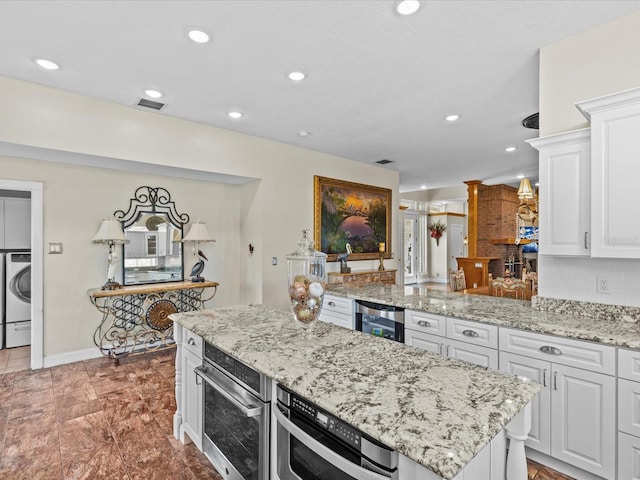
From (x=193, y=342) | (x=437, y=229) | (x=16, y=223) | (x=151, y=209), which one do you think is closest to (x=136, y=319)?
(x=151, y=209)

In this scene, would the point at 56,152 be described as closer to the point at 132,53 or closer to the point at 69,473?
the point at 132,53

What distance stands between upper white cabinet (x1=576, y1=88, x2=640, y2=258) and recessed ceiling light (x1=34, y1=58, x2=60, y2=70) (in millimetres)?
3758

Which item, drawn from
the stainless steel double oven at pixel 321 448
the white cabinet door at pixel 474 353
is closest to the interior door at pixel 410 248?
the white cabinet door at pixel 474 353

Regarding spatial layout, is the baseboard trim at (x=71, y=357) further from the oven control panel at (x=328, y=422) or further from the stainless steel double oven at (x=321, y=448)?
the oven control panel at (x=328, y=422)

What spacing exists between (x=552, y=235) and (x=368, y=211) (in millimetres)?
3683

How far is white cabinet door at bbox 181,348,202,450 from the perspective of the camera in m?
2.03

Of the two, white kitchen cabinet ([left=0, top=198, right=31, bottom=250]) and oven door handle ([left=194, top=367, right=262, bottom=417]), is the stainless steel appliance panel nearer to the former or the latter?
oven door handle ([left=194, top=367, right=262, bottom=417])

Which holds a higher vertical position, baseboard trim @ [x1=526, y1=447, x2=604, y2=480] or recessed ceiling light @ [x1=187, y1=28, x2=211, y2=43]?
recessed ceiling light @ [x1=187, y1=28, x2=211, y2=43]

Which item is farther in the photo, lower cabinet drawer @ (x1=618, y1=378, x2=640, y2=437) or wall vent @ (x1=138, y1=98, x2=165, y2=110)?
wall vent @ (x1=138, y1=98, x2=165, y2=110)

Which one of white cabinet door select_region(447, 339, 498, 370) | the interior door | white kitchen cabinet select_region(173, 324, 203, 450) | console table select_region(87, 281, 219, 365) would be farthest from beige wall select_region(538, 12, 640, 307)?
the interior door

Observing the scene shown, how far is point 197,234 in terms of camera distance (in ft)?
14.3

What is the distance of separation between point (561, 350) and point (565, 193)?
1.04 metres

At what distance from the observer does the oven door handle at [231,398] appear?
4.85ft

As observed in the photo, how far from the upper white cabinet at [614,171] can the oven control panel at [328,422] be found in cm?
197
